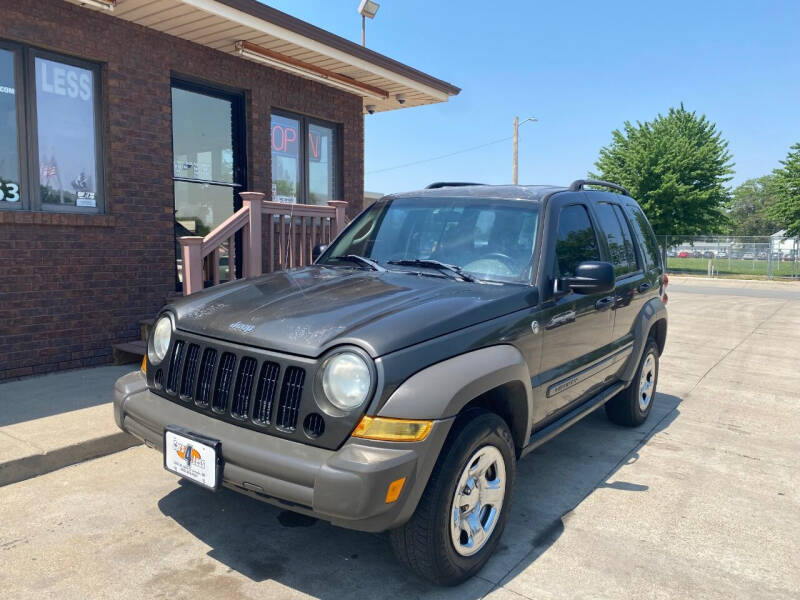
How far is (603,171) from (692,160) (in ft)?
16.9

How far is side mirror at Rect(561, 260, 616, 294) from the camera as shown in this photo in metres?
3.52

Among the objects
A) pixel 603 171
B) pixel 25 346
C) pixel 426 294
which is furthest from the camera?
pixel 603 171

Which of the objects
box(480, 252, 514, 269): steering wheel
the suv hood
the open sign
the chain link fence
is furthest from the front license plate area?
the chain link fence

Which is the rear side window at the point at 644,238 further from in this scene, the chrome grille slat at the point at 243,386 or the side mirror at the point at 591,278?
the chrome grille slat at the point at 243,386

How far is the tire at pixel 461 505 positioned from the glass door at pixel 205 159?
567 centimetres

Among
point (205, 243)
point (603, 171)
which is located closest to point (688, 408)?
point (205, 243)

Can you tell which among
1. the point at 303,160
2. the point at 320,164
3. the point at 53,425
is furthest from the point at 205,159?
the point at 53,425

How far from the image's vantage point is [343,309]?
2.93 m

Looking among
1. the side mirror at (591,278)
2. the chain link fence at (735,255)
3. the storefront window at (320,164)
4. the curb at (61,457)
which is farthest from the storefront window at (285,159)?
the chain link fence at (735,255)

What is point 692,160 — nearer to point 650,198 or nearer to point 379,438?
point 650,198

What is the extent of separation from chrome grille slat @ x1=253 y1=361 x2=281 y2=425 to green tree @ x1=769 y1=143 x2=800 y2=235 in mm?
36271

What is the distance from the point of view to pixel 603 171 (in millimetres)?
37406

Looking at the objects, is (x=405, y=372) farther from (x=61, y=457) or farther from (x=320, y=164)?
Result: (x=320, y=164)

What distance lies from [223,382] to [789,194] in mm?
38027
